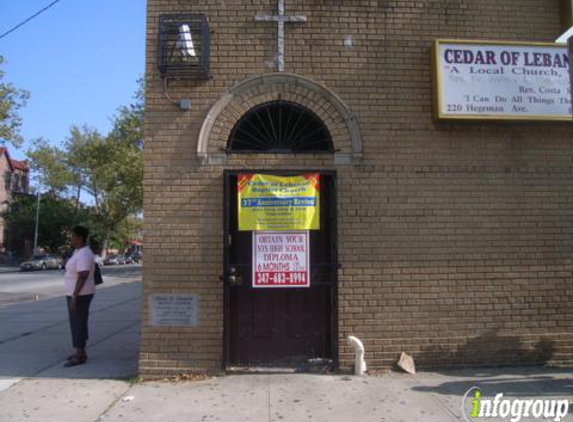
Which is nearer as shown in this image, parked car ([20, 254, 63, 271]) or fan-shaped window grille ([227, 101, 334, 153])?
fan-shaped window grille ([227, 101, 334, 153])

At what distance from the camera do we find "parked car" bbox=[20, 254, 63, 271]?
4141 cm

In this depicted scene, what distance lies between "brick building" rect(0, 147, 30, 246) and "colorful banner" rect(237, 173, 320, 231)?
175 feet

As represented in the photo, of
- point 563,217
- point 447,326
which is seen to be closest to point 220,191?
point 447,326

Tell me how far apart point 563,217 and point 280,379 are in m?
4.00

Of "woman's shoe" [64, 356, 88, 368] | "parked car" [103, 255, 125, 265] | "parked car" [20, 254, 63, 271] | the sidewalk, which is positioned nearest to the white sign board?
the sidewalk

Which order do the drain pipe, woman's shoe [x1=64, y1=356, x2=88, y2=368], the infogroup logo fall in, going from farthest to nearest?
1. woman's shoe [x1=64, y1=356, x2=88, y2=368]
2. the drain pipe
3. the infogroup logo

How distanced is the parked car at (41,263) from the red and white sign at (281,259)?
40118 millimetres

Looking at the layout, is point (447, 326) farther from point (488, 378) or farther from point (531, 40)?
point (531, 40)

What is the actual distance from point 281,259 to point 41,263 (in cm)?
4109

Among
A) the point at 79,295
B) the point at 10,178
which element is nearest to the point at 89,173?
the point at 10,178

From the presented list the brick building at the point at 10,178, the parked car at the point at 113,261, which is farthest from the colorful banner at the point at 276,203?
the parked car at the point at 113,261

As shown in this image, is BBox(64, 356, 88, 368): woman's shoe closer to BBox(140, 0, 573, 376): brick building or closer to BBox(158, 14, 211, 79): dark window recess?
BBox(140, 0, 573, 376): brick building

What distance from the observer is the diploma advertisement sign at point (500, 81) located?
659 cm

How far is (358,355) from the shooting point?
620 cm
